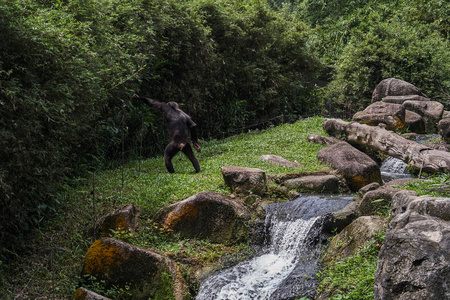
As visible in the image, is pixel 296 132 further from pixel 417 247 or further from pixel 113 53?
pixel 417 247

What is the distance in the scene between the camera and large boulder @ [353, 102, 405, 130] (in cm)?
1465

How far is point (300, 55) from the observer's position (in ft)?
67.7

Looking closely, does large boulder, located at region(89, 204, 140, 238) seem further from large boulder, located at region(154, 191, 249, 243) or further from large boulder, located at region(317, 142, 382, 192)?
large boulder, located at region(317, 142, 382, 192)

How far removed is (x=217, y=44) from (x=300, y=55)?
5472 mm

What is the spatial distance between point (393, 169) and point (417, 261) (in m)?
9.69

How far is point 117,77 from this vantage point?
10383mm

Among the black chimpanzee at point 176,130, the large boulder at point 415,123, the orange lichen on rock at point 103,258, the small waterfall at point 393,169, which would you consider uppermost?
the black chimpanzee at point 176,130

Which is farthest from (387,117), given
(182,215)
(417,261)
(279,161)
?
(417,261)

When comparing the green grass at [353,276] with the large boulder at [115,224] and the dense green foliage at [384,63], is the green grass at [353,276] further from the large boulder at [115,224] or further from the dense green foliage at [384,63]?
the dense green foliage at [384,63]

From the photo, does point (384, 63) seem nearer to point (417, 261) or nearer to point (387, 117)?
point (387, 117)

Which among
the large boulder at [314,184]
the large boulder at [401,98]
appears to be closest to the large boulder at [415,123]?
the large boulder at [401,98]

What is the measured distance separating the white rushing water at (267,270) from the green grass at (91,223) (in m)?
0.42

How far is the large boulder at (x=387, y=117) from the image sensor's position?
14.7m

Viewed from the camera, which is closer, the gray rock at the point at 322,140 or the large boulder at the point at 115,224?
the large boulder at the point at 115,224
